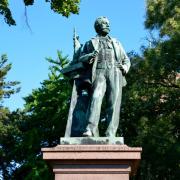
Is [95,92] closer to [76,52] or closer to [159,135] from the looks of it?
[76,52]

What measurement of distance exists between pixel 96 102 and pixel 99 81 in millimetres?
355

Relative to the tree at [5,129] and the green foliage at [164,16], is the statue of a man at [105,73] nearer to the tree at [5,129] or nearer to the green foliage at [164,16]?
the green foliage at [164,16]

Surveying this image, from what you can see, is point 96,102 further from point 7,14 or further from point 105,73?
point 7,14

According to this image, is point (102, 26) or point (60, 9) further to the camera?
point (60, 9)

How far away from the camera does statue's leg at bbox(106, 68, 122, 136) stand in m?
8.42

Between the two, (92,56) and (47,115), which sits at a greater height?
(47,115)

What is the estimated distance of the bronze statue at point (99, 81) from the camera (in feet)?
27.6

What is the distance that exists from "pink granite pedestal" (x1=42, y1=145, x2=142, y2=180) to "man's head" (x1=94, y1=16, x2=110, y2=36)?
2.25 meters

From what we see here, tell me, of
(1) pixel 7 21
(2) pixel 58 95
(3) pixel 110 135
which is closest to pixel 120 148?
(3) pixel 110 135

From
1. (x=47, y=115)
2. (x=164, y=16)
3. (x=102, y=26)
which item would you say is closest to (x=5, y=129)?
(x=47, y=115)

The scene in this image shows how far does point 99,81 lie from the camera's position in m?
8.51

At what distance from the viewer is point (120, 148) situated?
757cm

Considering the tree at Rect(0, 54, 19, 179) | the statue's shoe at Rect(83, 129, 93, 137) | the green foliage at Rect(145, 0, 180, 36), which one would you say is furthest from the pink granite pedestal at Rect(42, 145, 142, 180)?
the tree at Rect(0, 54, 19, 179)

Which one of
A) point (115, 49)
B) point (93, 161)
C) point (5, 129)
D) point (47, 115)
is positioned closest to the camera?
point (93, 161)
